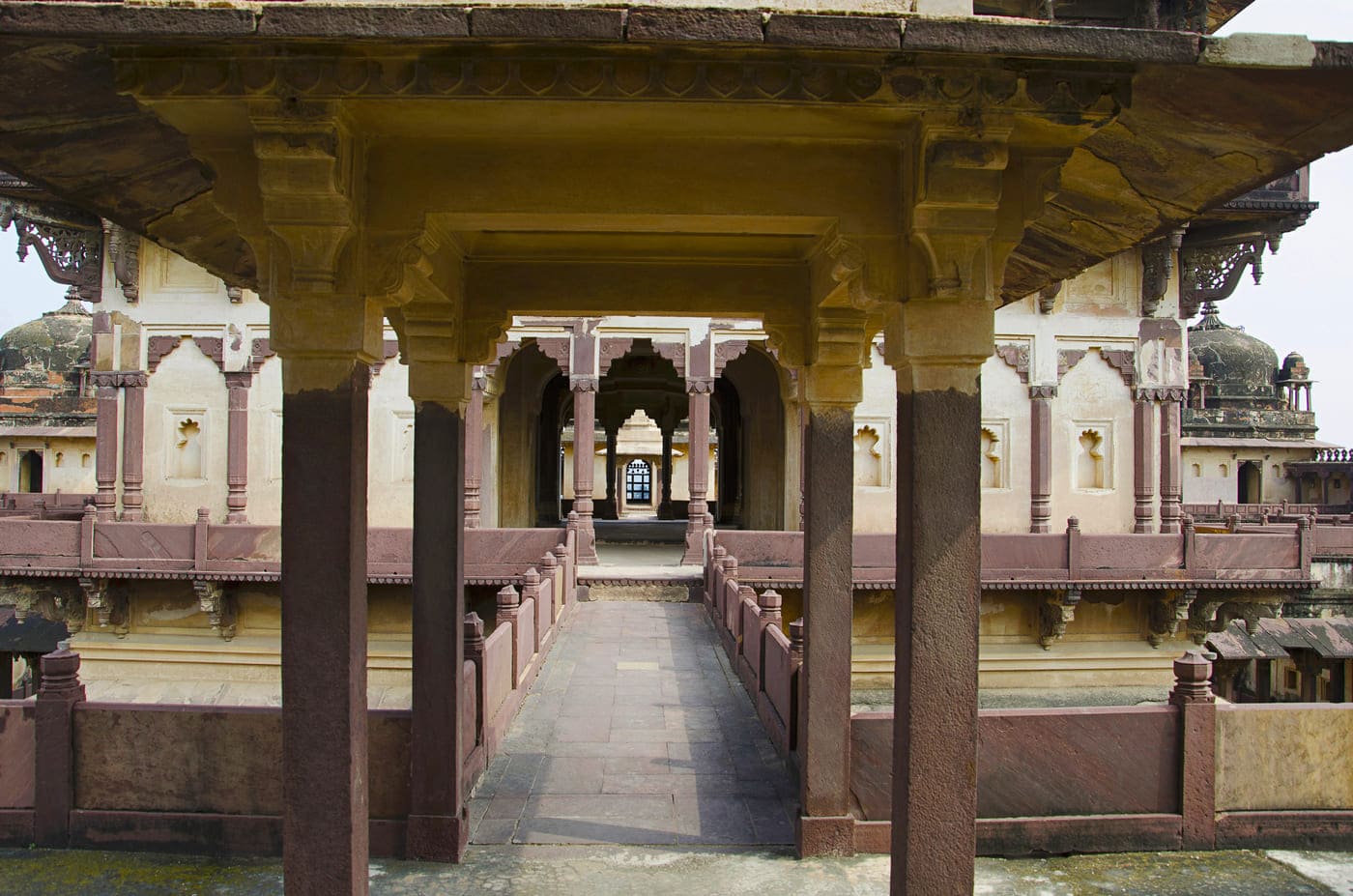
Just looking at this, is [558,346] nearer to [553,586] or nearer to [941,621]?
[553,586]

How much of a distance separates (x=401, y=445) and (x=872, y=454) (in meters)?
8.94

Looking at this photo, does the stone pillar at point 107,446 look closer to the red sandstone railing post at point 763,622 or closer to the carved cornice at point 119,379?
the carved cornice at point 119,379

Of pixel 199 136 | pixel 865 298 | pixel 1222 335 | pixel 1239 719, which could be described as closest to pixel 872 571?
pixel 1239 719

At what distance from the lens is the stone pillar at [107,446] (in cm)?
1673

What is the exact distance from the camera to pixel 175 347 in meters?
17.1

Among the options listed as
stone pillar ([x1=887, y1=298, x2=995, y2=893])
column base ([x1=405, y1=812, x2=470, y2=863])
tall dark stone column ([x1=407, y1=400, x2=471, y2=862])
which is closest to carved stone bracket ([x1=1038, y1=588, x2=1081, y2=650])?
tall dark stone column ([x1=407, y1=400, x2=471, y2=862])

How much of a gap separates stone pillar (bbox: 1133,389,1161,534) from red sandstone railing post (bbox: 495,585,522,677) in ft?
43.2

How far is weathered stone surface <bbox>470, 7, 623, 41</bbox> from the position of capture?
266 cm

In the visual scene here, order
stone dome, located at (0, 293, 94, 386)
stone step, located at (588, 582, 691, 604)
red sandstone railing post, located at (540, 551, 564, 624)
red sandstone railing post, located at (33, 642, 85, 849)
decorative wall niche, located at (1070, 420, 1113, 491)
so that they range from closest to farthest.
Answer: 1. red sandstone railing post, located at (33, 642, 85, 849)
2. red sandstone railing post, located at (540, 551, 564, 624)
3. stone step, located at (588, 582, 691, 604)
4. decorative wall niche, located at (1070, 420, 1113, 491)
5. stone dome, located at (0, 293, 94, 386)

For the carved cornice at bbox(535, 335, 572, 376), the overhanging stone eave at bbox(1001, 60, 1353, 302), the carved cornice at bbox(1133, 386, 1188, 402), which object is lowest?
the overhanging stone eave at bbox(1001, 60, 1353, 302)

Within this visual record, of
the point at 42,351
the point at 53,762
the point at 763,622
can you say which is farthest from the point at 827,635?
the point at 42,351

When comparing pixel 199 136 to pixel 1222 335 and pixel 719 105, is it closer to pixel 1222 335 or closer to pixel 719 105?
pixel 719 105

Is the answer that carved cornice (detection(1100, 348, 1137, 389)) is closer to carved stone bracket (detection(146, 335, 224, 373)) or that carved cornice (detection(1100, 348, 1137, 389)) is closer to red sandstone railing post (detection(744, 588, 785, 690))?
red sandstone railing post (detection(744, 588, 785, 690))

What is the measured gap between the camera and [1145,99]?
10.3 feet
